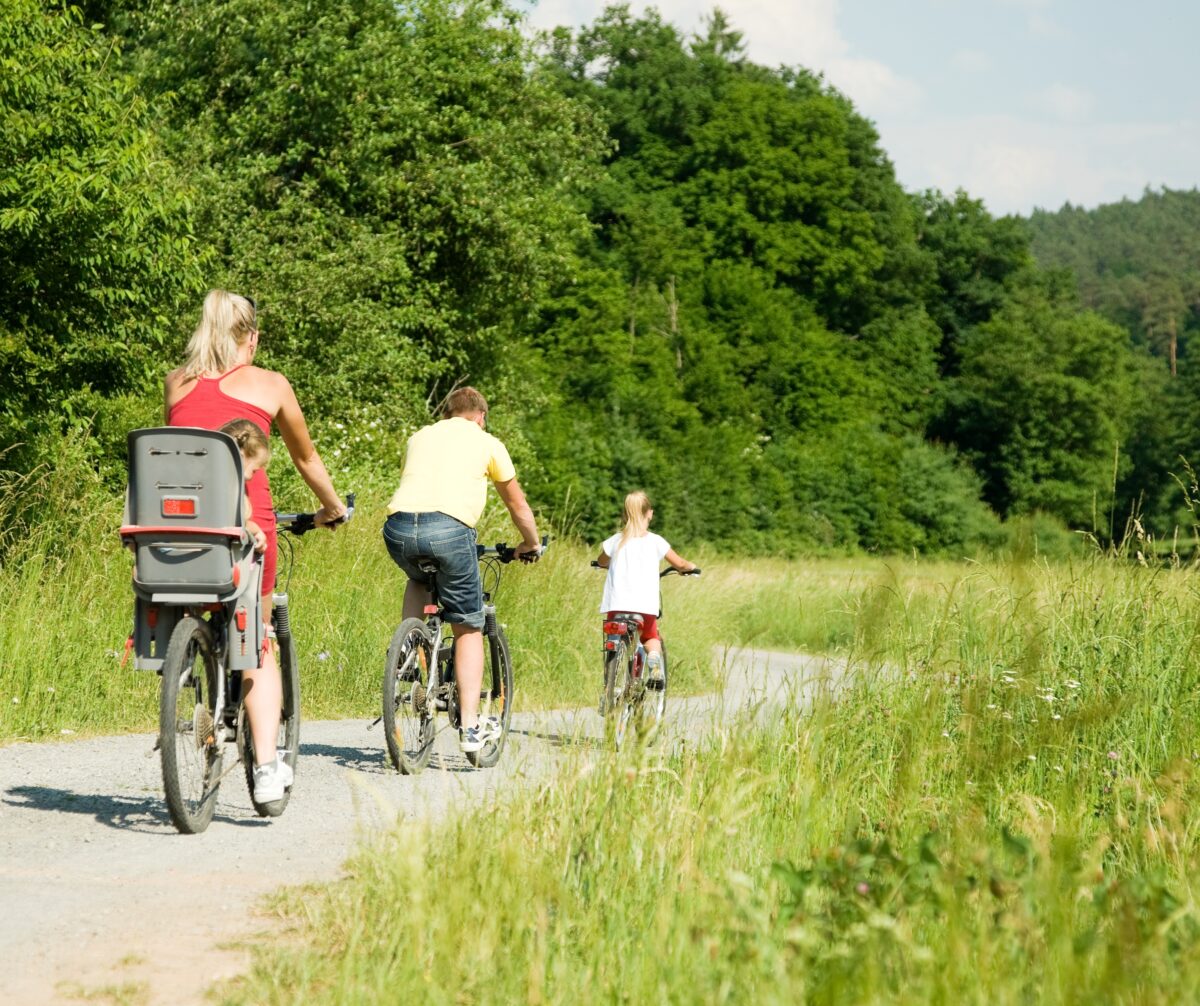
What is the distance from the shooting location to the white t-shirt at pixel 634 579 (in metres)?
9.34

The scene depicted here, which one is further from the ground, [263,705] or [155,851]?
[263,705]

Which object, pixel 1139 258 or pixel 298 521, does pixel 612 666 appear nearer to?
pixel 298 521

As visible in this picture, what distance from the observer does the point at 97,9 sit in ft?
67.4

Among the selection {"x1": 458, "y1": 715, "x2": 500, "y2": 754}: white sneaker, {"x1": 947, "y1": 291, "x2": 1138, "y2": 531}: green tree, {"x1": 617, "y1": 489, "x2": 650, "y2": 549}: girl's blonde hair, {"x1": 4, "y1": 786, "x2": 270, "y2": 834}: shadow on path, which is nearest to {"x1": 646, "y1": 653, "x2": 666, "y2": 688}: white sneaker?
{"x1": 617, "y1": 489, "x2": 650, "y2": 549}: girl's blonde hair

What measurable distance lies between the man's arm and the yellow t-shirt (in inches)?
3.4

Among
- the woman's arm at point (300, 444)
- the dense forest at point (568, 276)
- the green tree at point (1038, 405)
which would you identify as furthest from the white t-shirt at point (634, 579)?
the green tree at point (1038, 405)

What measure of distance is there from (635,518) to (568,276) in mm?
26047

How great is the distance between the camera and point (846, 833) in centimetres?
448

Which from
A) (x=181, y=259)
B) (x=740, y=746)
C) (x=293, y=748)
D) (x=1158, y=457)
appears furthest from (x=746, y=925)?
(x=1158, y=457)

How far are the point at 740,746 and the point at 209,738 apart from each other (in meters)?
1.98

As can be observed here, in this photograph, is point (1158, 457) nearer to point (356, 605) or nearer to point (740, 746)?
point (356, 605)

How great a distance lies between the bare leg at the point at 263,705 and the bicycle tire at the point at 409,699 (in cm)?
100

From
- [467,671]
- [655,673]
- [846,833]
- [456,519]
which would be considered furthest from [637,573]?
[846,833]

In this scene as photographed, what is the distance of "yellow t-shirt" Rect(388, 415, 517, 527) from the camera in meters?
7.29
